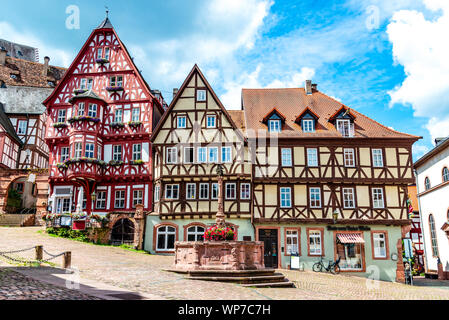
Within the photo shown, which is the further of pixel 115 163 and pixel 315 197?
pixel 115 163

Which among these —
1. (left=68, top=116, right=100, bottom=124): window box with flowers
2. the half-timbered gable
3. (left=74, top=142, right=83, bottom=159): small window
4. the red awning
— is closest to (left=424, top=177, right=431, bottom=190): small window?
the red awning

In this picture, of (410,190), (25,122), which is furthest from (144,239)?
(410,190)

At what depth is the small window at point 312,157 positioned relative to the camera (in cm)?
2872

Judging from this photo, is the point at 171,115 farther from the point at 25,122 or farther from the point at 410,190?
the point at 410,190

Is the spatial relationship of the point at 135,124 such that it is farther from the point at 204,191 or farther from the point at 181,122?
the point at 204,191

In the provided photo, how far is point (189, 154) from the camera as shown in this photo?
2934cm

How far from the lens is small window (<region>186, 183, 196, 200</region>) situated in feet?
94.4

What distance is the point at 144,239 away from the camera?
28.9 meters

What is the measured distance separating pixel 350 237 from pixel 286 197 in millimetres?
5001

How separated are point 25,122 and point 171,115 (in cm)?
1824

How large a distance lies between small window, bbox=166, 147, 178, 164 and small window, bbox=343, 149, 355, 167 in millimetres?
12084

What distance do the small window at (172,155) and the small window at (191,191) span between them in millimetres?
2043

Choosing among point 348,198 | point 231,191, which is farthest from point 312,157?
point 231,191

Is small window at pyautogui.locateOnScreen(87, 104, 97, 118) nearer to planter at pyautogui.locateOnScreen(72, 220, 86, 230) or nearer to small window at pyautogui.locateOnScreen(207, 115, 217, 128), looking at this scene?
planter at pyautogui.locateOnScreen(72, 220, 86, 230)
